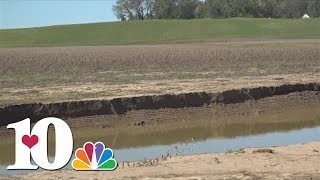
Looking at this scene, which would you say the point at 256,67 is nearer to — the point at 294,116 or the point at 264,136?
the point at 294,116

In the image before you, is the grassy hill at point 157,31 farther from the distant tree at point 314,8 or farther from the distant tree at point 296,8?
the distant tree at point 296,8

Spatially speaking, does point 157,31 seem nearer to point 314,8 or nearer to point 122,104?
point 122,104

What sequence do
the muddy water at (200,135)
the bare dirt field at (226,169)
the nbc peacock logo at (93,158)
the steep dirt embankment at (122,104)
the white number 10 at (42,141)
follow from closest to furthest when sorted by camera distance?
the white number 10 at (42,141), the nbc peacock logo at (93,158), the bare dirt field at (226,169), the muddy water at (200,135), the steep dirt embankment at (122,104)

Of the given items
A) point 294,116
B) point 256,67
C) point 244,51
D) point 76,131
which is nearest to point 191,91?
point 294,116

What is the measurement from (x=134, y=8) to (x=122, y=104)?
10073 centimetres

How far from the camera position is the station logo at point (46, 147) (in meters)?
8.61

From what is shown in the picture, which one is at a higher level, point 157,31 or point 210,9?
point 210,9

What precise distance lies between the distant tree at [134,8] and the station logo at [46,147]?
108 meters

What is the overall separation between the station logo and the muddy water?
3.91 meters

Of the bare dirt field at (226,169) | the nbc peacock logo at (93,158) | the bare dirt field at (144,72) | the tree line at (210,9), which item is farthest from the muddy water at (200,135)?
the tree line at (210,9)

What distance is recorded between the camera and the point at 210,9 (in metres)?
109

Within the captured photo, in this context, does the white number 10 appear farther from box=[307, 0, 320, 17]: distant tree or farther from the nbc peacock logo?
box=[307, 0, 320, 17]: distant tree

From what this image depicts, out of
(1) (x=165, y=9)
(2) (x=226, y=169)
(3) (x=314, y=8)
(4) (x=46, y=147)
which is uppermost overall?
(3) (x=314, y=8)

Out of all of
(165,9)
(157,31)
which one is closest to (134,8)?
(165,9)
